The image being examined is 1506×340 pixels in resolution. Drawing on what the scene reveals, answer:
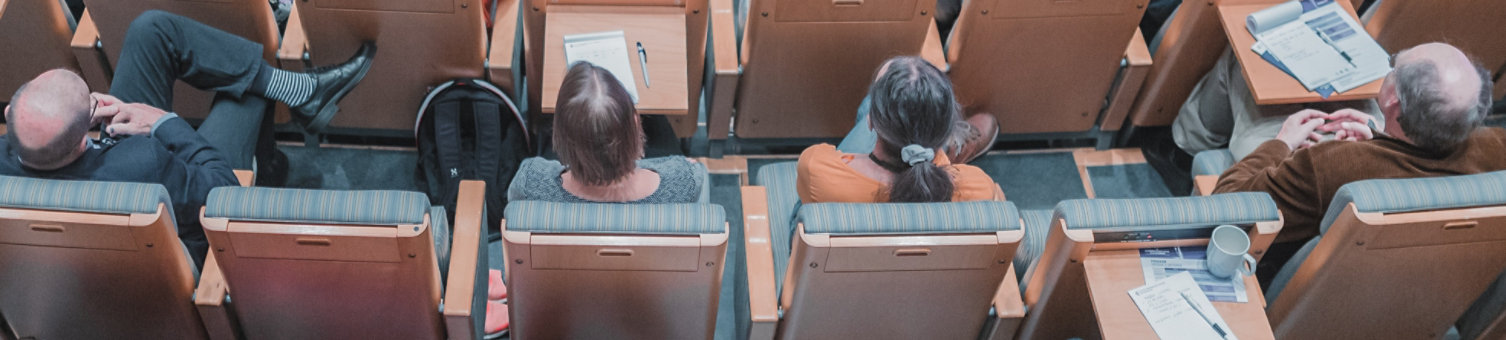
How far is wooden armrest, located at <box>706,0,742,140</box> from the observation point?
2883mm

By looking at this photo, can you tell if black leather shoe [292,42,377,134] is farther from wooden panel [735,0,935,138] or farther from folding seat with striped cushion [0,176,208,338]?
wooden panel [735,0,935,138]

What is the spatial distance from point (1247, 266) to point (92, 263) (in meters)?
2.06

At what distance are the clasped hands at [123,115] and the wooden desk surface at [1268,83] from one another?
2.48m

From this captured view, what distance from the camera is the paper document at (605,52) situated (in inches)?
105

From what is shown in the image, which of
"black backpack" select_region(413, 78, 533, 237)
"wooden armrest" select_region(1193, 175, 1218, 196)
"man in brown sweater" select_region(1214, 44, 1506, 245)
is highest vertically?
"man in brown sweater" select_region(1214, 44, 1506, 245)

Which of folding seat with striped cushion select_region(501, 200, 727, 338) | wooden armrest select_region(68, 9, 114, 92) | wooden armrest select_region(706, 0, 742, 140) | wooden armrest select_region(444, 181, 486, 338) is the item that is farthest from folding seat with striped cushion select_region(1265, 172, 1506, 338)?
wooden armrest select_region(68, 9, 114, 92)

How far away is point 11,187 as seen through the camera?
193cm

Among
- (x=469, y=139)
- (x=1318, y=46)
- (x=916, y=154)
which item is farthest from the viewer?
(x=469, y=139)

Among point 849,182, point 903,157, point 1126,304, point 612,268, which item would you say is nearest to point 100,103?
point 612,268

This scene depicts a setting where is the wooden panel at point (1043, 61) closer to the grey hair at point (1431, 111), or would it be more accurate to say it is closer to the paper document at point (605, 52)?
the grey hair at point (1431, 111)

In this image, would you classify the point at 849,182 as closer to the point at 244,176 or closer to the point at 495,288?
the point at 495,288

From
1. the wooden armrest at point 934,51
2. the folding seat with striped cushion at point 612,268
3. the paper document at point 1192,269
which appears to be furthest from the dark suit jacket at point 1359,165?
the folding seat with striped cushion at point 612,268

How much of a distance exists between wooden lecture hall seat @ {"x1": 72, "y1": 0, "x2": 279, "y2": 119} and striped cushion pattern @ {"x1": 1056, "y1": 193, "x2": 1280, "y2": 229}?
6.31ft

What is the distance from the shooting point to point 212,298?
7.16ft
